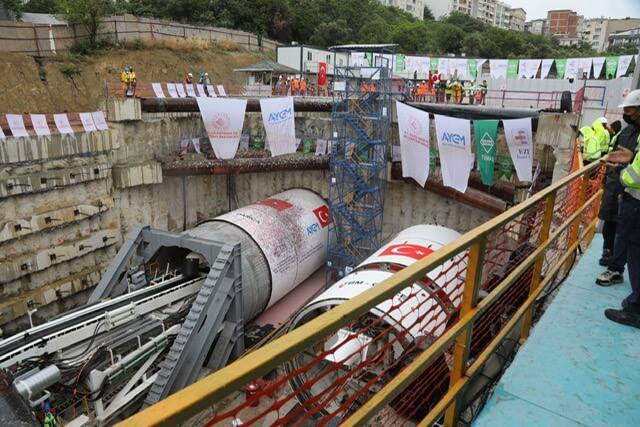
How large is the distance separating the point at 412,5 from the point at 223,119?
374ft

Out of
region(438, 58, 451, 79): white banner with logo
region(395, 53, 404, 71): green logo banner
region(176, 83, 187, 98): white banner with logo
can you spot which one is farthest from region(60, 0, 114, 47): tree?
region(438, 58, 451, 79): white banner with logo

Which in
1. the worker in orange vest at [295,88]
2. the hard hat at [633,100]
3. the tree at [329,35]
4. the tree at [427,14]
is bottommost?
the hard hat at [633,100]

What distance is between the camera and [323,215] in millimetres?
16562

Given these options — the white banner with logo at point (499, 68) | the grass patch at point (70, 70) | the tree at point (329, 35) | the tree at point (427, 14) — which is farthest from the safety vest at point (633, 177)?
the tree at point (427, 14)

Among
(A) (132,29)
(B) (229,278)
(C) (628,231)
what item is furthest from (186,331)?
(A) (132,29)

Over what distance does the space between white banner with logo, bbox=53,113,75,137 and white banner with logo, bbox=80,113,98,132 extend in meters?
0.54

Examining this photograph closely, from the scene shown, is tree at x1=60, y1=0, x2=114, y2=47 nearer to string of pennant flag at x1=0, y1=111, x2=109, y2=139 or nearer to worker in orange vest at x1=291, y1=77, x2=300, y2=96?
worker in orange vest at x1=291, y1=77, x2=300, y2=96

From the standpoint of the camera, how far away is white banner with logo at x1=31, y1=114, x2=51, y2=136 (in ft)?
40.6

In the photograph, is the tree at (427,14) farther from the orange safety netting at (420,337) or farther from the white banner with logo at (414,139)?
the orange safety netting at (420,337)

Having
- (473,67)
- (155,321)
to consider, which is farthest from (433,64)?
(155,321)

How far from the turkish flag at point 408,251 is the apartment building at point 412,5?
4439 inches

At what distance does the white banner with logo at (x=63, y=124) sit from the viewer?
12.8 meters

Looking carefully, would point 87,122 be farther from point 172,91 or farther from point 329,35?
point 329,35

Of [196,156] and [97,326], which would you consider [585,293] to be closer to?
[97,326]
